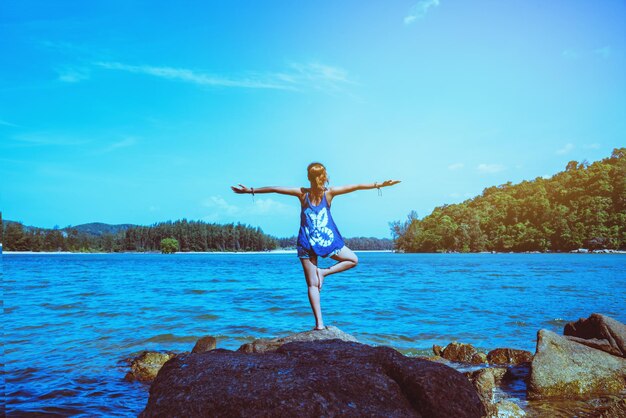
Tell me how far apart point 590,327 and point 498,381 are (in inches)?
116

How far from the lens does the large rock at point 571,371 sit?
936 cm

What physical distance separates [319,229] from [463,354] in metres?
7.05

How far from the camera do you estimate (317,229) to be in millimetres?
8375

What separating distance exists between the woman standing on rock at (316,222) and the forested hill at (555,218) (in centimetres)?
16495

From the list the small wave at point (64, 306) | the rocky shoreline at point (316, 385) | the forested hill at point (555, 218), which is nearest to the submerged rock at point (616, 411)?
the rocky shoreline at point (316, 385)

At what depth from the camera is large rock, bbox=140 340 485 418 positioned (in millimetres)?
4547

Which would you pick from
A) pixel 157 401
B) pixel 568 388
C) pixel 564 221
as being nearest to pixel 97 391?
pixel 157 401

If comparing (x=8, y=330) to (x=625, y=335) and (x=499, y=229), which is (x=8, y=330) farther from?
(x=499, y=229)

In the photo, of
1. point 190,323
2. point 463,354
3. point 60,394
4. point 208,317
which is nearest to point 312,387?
point 60,394

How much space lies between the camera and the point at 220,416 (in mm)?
4527

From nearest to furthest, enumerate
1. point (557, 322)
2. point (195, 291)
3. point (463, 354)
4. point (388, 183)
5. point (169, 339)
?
point (388, 183) → point (463, 354) → point (169, 339) → point (557, 322) → point (195, 291)

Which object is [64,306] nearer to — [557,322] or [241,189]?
[241,189]

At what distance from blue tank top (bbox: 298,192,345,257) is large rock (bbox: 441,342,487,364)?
260 inches

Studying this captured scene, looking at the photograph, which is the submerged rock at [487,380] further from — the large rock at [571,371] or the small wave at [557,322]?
the small wave at [557,322]
